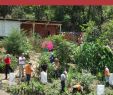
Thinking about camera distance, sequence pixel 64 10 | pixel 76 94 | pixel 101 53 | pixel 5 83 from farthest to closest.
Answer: pixel 64 10, pixel 101 53, pixel 5 83, pixel 76 94

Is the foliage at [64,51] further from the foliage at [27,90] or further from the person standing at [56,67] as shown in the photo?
the foliage at [27,90]

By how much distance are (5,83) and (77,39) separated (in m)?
16.3

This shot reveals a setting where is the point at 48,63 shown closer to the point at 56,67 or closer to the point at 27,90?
the point at 56,67

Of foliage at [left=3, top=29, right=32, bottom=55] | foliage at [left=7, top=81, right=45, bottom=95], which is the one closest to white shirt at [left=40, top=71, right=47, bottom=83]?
foliage at [left=7, top=81, right=45, bottom=95]

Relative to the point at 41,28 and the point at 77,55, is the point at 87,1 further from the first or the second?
the point at 41,28

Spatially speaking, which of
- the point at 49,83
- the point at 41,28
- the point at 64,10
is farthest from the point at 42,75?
the point at 64,10

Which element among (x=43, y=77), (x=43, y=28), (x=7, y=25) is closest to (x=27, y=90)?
(x=43, y=77)

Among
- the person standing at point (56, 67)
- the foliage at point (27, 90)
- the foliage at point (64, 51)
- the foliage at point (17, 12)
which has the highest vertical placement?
the foliage at point (64, 51)

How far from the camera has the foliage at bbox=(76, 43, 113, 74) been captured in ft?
79.3

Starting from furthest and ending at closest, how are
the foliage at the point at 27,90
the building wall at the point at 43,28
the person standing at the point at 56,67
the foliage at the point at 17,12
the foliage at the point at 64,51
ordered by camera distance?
the foliage at the point at 17,12 < the building wall at the point at 43,28 < the foliage at the point at 64,51 < the person standing at the point at 56,67 < the foliage at the point at 27,90

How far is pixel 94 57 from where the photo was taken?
2439cm

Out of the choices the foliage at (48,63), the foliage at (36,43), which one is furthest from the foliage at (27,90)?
the foliage at (36,43)

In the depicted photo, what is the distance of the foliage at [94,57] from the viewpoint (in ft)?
79.3

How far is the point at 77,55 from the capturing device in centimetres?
2466
